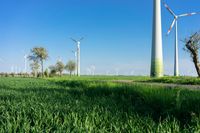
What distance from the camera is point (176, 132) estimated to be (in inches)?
227

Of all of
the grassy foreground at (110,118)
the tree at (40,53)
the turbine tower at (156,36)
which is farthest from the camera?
the tree at (40,53)

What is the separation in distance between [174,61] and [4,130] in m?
41.4

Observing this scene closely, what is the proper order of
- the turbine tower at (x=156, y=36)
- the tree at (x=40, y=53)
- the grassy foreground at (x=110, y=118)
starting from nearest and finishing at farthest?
the grassy foreground at (x=110, y=118) < the turbine tower at (x=156, y=36) < the tree at (x=40, y=53)

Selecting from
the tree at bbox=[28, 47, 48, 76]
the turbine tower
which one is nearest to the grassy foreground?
the turbine tower

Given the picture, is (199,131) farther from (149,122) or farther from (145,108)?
(145,108)

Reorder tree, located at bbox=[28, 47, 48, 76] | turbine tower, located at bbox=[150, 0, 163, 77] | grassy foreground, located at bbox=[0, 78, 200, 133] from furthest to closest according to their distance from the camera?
tree, located at bbox=[28, 47, 48, 76], turbine tower, located at bbox=[150, 0, 163, 77], grassy foreground, located at bbox=[0, 78, 200, 133]

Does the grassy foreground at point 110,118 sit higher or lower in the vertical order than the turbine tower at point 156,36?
lower

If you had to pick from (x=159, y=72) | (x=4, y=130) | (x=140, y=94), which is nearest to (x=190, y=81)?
(x=159, y=72)

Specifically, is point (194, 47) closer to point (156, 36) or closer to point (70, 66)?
point (156, 36)

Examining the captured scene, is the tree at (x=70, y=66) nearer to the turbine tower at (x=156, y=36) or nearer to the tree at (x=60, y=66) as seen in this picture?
the tree at (x=60, y=66)

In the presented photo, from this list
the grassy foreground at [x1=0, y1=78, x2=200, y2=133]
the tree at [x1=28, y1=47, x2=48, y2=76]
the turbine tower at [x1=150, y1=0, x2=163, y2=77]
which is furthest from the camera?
the tree at [x1=28, y1=47, x2=48, y2=76]

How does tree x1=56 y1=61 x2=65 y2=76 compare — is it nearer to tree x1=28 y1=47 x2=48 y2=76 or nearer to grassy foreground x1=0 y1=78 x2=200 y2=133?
tree x1=28 y1=47 x2=48 y2=76

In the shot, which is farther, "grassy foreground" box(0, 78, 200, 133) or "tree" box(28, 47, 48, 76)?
"tree" box(28, 47, 48, 76)

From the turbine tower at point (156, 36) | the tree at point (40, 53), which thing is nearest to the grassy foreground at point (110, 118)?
the turbine tower at point (156, 36)
